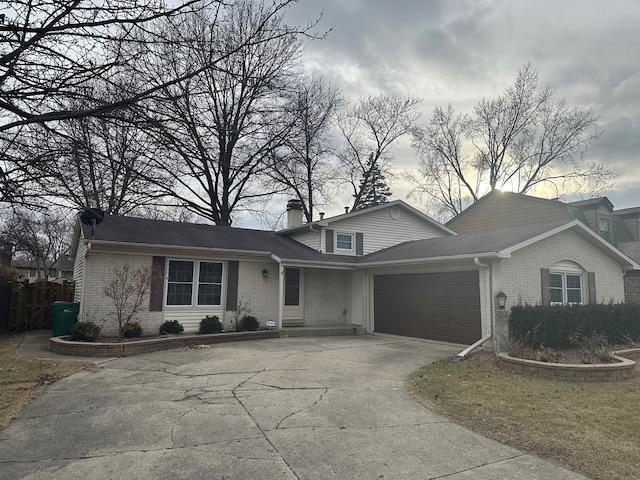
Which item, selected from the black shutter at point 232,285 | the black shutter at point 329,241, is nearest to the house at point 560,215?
the black shutter at point 329,241

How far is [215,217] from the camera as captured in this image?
25.0 metres

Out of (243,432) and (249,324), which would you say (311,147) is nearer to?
(249,324)

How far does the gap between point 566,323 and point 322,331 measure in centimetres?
744

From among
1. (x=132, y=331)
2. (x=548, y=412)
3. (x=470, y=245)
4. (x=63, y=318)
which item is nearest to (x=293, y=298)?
(x=132, y=331)

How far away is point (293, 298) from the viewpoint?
1538cm

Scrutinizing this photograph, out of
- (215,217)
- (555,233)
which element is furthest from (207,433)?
(215,217)

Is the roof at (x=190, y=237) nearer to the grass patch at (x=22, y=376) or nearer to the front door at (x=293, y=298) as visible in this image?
the front door at (x=293, y=298)

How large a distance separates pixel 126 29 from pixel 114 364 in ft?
23.1

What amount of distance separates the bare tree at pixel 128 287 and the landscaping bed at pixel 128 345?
1.19m

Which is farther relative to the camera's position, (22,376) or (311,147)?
(311,147)

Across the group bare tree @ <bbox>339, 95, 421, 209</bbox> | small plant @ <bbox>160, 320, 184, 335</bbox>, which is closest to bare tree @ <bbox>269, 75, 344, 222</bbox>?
bare tree @ <bbox>339, 95, 421, 209</bbox>

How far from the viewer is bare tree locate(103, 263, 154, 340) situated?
11.4 meters

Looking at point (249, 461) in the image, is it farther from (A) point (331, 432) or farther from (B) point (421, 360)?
(B) point (421, 360)

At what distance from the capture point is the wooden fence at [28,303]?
535 inches
